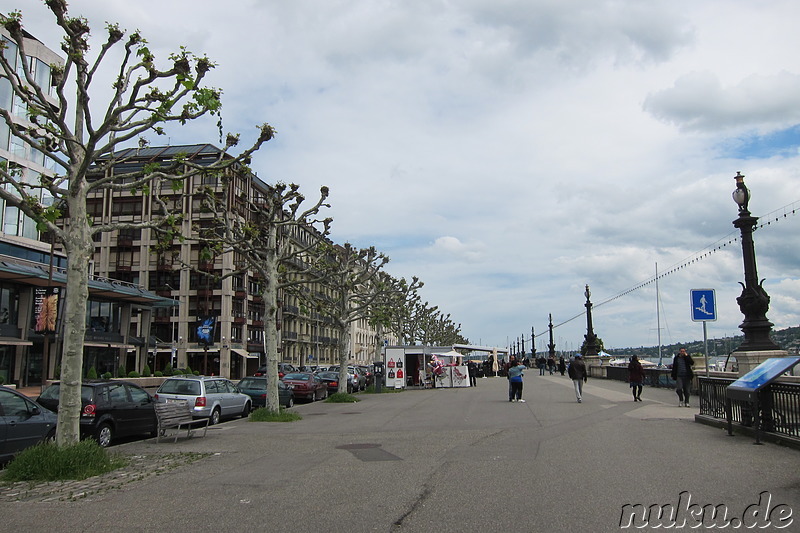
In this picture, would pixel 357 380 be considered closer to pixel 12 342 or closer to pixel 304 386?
pixel 304 386

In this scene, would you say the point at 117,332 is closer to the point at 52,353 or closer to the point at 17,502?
the point at 52,353

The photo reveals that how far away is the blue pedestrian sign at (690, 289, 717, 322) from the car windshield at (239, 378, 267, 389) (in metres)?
16.4

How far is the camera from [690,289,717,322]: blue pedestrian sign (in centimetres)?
1598

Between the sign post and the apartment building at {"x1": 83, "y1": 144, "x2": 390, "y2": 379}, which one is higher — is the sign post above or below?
below

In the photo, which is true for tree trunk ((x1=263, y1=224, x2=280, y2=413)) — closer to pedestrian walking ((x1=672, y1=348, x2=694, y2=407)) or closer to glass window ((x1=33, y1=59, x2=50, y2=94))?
pedestrian walking ((x1=672, y1=348, x2=694, y2=407))

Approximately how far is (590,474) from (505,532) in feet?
10.8

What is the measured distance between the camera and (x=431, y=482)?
8.71m

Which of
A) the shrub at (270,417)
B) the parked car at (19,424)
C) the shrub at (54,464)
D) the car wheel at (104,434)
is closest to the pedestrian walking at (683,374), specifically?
the shrub at (270,417)

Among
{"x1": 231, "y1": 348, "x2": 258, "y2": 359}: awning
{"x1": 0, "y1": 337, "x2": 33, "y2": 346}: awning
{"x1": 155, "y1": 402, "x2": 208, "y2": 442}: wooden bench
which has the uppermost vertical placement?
{"x1": 0, "y1": 337, "x2": 33, "y2": 346}: awning

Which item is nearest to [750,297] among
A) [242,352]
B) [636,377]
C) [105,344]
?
[636,377]

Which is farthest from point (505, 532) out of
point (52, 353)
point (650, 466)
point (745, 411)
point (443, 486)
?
point (52, 353)

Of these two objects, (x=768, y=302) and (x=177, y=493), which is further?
(x=768, y=302)

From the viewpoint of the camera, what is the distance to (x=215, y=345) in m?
72.9

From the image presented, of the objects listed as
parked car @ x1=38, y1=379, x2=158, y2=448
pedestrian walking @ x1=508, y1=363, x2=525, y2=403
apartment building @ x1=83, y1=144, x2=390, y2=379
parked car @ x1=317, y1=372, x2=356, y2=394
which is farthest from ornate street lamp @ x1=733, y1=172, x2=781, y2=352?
apartment building @ x1=83, y1=144, x2=390, y2=379
